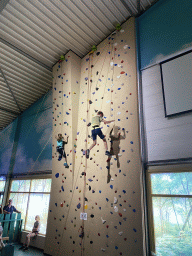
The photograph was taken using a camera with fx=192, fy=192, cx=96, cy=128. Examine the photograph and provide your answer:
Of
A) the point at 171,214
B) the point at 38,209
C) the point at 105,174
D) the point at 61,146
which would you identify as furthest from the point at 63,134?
the point at 171,214

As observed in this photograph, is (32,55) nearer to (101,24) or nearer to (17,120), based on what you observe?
(101,24)

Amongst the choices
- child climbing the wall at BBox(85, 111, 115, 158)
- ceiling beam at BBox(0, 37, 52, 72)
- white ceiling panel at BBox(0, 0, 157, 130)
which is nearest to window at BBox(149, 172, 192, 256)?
child climbing the wall at BBox(85, 111, 115, 158)

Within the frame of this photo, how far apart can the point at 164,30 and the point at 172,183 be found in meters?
3.37

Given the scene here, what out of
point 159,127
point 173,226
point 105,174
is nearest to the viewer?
point 173,226

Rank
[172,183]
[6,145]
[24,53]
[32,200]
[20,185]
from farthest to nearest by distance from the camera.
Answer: [6,145] → [20,185] → [32,200] → [24,53] → [172,183]

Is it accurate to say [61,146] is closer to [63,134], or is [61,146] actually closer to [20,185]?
[63,134]

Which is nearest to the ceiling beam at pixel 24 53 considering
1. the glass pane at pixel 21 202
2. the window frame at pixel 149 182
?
the glass pane at pixel 21 202

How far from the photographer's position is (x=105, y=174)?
167 inches

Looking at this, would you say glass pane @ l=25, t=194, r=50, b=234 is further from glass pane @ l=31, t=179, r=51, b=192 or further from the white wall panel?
the white wall panel

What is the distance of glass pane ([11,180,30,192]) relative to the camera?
7030mm

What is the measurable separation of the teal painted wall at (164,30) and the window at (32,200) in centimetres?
482

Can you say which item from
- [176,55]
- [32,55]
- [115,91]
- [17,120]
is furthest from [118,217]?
[17,120]

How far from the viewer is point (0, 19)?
16.9ft

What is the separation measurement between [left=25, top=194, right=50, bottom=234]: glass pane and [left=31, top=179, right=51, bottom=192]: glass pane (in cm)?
18
